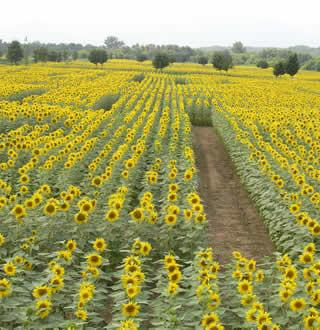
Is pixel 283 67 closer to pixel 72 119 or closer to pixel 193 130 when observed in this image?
pixel 193 130

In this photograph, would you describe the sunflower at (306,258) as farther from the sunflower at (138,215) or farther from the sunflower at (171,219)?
the sunflower at (138,215)

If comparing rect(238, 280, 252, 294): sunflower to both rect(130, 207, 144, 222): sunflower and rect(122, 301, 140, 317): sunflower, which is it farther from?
rect(130, 207, 144, 222): sunflower

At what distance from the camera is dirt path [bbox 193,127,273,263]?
9055 mm

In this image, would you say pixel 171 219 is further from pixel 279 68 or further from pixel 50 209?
pixel 279 68

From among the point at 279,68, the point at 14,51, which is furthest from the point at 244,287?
the point at 14,51

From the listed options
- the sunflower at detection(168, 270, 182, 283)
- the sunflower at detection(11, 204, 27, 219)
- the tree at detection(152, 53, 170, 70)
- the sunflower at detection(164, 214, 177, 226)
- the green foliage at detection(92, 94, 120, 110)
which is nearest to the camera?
the sunflower at detection(168, 270, 182, 283)

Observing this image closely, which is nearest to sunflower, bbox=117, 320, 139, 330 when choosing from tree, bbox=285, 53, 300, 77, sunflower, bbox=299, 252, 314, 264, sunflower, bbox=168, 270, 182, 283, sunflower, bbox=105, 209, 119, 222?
sunflower, bbox=168, 270, 182, 283

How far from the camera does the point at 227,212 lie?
11.1 m

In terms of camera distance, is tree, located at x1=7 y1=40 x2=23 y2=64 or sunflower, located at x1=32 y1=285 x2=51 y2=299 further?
tree, located at x1=7 y1=40 x2=23 y2=64

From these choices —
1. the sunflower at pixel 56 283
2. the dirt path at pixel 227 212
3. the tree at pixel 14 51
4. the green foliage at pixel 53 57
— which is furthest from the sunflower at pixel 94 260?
the green foliage at pixel 53 57

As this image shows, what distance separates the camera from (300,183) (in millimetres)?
9914

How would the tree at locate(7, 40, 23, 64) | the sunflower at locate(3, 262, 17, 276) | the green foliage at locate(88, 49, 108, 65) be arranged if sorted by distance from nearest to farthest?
the sunflower at locate(3, 262, 17, 276)
the green foliage at locate(88, 49, 108, 65)
the tree at locate(7, 40, 23, 64)

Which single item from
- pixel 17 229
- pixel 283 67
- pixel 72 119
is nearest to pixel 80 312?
pixel 17 229

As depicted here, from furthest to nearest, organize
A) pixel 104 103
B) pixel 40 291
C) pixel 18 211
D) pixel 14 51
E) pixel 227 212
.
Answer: pixel 14 51, pixel 104 103, pixel 227 212, pixel 18 211, pixel 40 291
